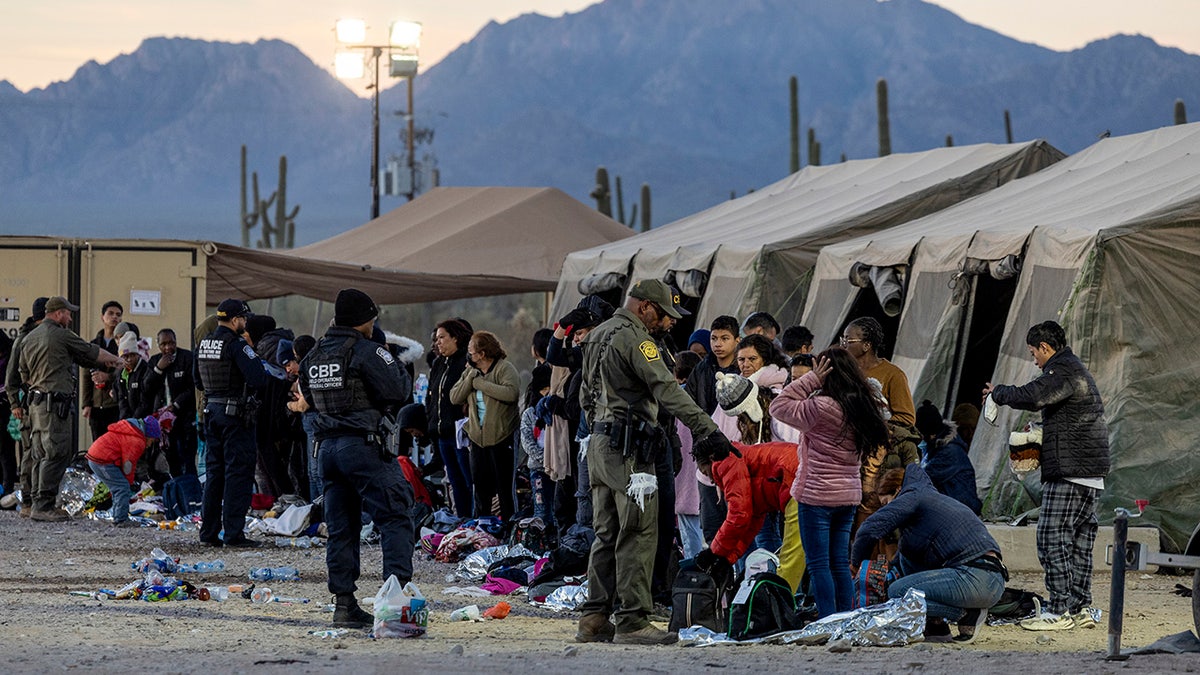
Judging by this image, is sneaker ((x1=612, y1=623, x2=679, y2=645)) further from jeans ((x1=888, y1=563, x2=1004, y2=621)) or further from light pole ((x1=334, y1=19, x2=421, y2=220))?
light pole ((x1=334, y1=19, x2=421, y2=220))

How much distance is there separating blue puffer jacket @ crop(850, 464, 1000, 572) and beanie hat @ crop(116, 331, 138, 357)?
807 cm

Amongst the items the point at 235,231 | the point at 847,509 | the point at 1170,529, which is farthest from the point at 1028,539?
the point at 235,231

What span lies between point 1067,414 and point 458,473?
514 centimetres

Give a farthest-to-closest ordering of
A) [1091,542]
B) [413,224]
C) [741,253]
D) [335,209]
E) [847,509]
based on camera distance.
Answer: [335,209]
[413,224]
[741,253]
[1091,542]
[847,509]

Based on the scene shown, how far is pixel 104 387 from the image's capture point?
14414 mm

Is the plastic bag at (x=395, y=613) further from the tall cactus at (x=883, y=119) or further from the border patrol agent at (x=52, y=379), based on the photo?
the tall cactus at (x=883, y=119)

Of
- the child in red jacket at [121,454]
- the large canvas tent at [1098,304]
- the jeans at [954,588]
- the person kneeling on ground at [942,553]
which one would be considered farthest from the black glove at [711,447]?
the child in red jacket at [121,454]

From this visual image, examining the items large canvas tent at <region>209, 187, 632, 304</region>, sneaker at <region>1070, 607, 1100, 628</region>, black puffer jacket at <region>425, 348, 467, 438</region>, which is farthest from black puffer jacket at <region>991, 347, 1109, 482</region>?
large canvas tent at <region>209, 187, 632, 304</region>

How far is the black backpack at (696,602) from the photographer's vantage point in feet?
25.3

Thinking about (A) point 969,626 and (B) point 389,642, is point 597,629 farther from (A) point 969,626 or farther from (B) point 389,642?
(A) point 969,626

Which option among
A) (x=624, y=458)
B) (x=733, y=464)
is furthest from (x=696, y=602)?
(x=624, y=458)

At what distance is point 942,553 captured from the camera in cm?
760

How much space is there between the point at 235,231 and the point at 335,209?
Result: 32155mm

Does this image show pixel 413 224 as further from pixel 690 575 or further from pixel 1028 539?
pixel 690 575
